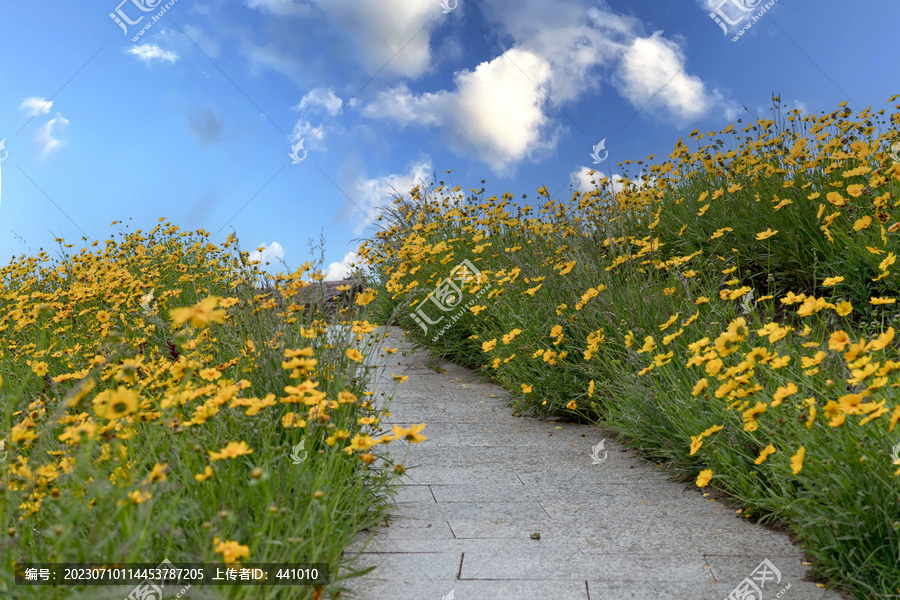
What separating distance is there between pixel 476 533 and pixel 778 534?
1223 millimetres

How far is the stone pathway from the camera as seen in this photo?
7.07 ft

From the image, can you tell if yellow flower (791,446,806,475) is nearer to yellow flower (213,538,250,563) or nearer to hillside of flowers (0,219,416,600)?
hillside of flowers (0,219,416,600)

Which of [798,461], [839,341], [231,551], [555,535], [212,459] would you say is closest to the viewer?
[231,551]

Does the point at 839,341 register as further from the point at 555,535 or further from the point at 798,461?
the point at 555,535

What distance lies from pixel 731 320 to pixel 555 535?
6.06ft

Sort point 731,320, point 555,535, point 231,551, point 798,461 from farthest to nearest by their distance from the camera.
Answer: point 731,320 < point 555,535 < point 798,461 < point 231,551

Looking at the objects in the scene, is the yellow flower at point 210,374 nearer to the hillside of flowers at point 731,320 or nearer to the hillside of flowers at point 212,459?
the hillside of flowers at point 212,459

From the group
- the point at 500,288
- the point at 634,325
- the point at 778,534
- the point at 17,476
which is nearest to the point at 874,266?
the point at 634,325

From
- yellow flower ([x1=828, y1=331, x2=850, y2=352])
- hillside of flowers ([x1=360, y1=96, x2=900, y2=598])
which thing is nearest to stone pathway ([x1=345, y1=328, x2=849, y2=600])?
hillside of flowers ([x1=360, y1=96, x2=900, y2=598])

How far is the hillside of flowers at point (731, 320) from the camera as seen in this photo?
7.07 feet

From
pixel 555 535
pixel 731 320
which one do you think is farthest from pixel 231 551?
pixel 731 320

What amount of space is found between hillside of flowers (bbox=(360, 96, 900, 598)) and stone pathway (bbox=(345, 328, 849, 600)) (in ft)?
0.62

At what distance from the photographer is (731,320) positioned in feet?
12.1

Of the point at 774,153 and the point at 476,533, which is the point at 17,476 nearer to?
the point at 476,533
